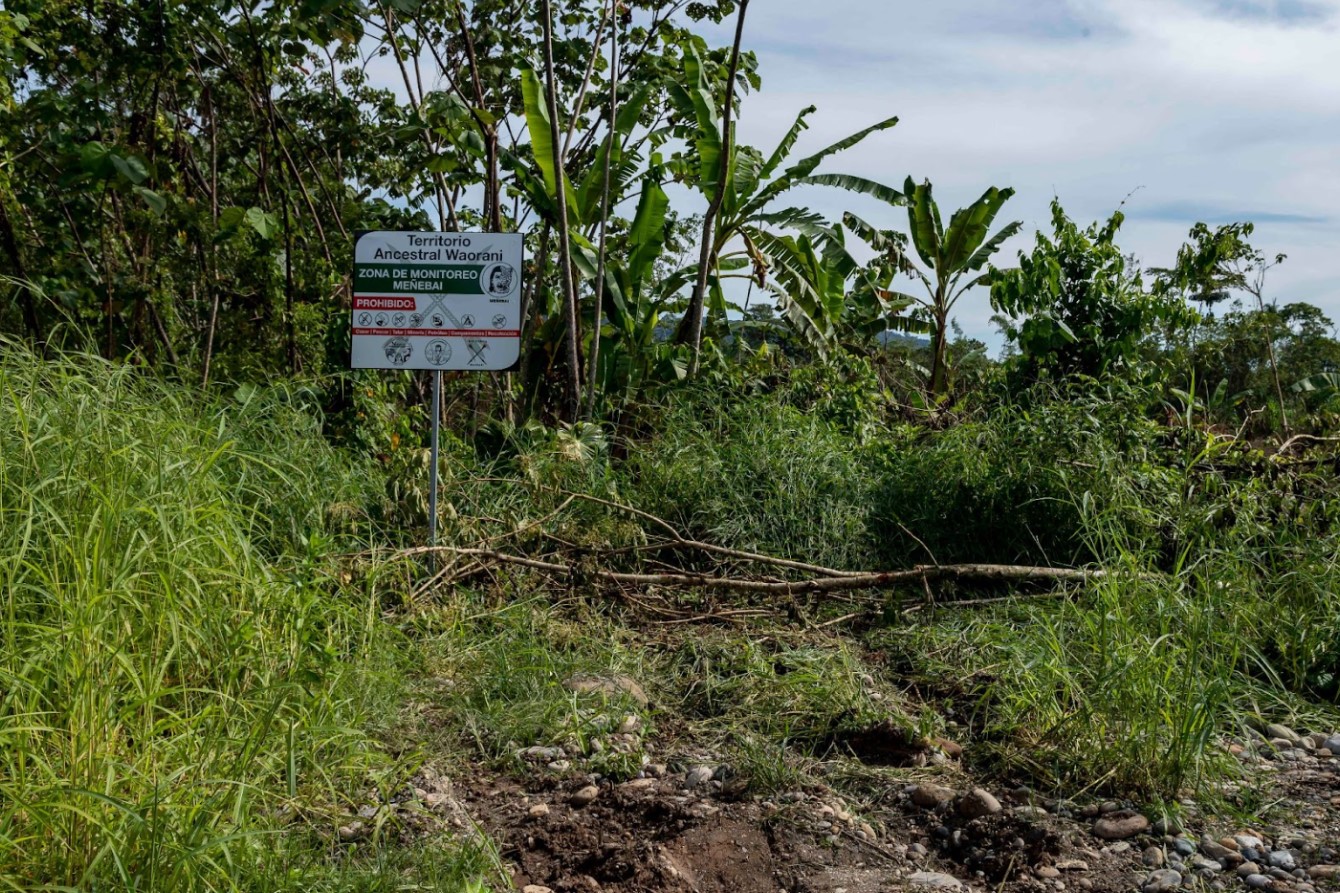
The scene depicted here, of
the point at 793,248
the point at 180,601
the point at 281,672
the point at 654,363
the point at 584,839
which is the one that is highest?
the point at 793,248

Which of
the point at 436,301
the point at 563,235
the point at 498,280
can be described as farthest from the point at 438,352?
the point at 563,235

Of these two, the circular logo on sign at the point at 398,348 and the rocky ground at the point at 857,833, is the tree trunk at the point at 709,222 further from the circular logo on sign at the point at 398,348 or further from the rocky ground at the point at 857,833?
the rocky ground at the point at 857,833

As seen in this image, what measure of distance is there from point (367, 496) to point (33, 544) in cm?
250

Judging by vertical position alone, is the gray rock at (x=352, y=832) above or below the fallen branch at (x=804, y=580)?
below

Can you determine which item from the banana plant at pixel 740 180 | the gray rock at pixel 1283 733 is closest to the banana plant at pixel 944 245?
the banana plant at pixel 740 180

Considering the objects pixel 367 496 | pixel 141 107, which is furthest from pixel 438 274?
pixel 141 107

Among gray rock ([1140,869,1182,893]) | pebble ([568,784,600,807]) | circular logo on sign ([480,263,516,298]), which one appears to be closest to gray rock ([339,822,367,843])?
pebble ([568,784,600,807])

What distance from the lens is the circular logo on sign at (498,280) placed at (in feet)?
18.5

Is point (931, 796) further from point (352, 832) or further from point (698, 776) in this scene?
point (352, 832)

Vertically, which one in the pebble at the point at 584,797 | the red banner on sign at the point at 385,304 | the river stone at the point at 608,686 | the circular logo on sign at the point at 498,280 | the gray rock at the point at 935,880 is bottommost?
the gray rock at the point at 935,880

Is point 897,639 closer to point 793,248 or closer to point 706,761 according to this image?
point 706,761

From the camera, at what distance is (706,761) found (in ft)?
12.3

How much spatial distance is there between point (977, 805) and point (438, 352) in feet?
11.4

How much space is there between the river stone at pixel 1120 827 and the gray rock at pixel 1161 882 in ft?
0.66
